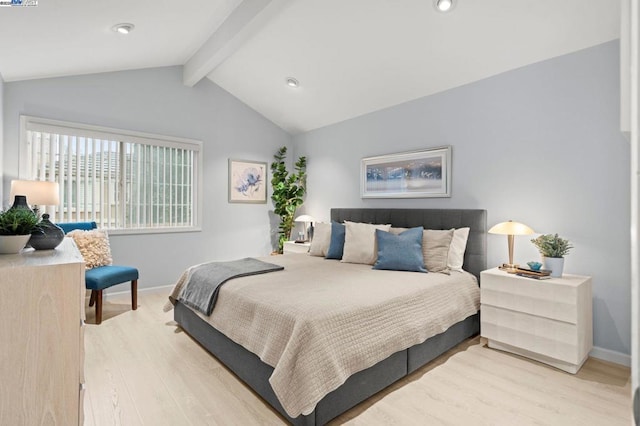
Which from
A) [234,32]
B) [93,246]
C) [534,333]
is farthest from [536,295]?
[93,246]

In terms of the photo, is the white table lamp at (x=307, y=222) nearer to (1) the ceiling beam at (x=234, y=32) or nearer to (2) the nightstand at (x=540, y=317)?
(1) the ceiling beam at (x=234, y=32)

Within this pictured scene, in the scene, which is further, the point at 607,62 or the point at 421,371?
the point at 607,62

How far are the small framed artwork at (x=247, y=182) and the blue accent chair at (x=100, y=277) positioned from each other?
184 cm

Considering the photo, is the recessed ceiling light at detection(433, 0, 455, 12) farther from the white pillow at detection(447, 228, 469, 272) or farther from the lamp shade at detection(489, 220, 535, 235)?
the white pillow at detection(447, 228, 469, 272)

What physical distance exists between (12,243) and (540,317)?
10.4ft

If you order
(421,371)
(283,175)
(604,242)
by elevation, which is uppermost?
(283,175)

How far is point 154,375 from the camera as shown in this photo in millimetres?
2322

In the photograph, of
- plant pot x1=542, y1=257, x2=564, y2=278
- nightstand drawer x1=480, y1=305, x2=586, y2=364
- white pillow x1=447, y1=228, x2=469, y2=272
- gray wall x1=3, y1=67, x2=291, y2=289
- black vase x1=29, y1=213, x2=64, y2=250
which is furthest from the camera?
gray wall x1=3, y1=67, x2=291, y2=289

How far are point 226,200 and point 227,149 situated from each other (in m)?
A: 0.76

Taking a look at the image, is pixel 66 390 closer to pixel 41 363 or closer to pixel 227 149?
pixel 41 363

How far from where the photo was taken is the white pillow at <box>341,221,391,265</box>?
3.45m

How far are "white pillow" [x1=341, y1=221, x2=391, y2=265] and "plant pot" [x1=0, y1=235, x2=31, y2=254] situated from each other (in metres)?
2.67

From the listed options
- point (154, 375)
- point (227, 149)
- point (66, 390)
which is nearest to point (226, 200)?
point (227, 149)

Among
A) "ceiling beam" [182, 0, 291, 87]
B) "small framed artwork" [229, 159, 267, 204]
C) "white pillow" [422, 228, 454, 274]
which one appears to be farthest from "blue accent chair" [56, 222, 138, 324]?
"white pillow" [422, 228, 454, 274]
